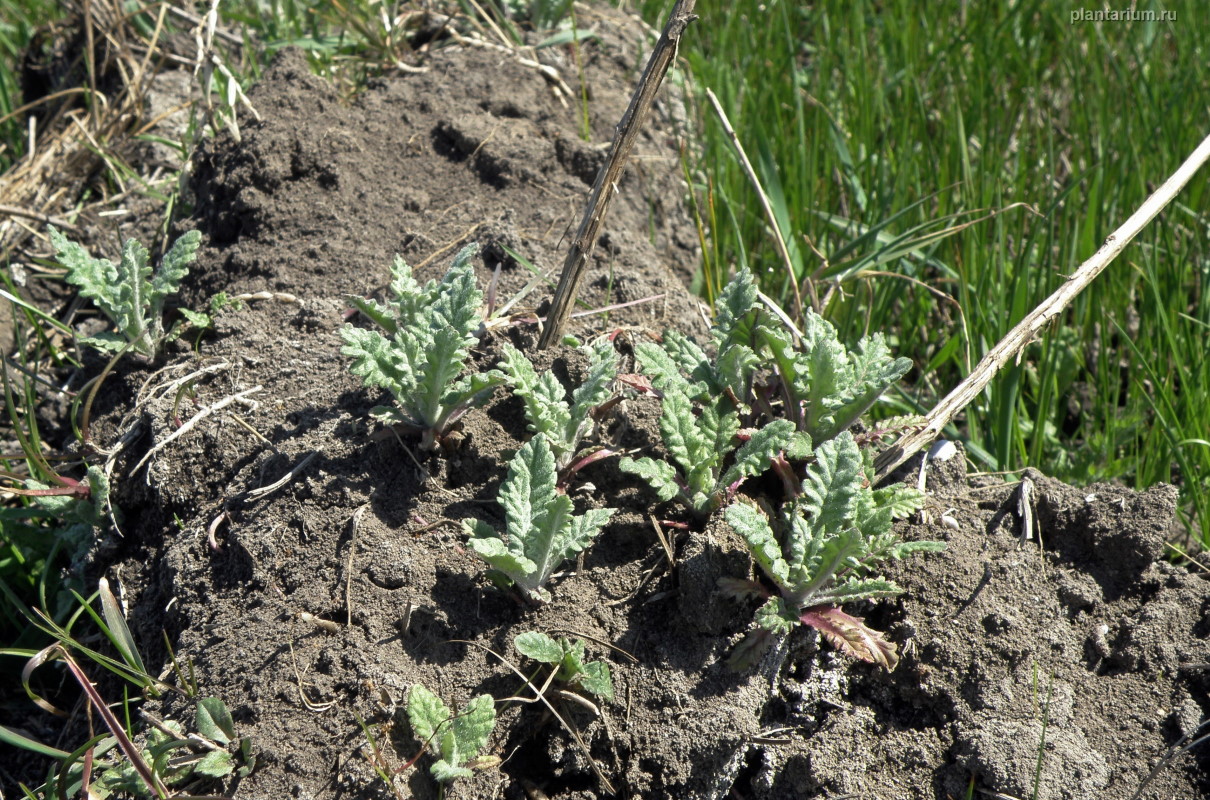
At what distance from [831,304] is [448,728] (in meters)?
1.43

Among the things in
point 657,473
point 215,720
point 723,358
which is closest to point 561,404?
point 657,473

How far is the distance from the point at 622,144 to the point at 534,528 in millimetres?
773

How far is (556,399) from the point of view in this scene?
1.85 meters

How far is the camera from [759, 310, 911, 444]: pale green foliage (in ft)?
6.05

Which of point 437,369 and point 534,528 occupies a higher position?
point 437,369

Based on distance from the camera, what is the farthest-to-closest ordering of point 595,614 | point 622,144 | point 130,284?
point 130,284 < point 622,144 < point 595,614

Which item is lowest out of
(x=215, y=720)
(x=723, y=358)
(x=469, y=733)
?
(x=215, y=720)

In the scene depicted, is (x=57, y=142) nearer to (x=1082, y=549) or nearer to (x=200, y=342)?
(x=200, y=342)

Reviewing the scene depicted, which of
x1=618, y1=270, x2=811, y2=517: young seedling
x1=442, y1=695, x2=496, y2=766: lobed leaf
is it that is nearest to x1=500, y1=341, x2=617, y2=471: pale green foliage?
x1=618, y1=270, x2=811, y2=517: young seedling

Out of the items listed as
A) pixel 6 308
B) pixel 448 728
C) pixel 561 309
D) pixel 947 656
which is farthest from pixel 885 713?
pixel 6 308

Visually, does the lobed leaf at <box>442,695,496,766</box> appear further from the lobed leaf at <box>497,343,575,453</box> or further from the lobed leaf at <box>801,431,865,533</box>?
the lobed leaf at <box>801,431,865,533</box>

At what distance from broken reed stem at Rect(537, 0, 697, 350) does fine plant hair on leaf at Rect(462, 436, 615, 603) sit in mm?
398

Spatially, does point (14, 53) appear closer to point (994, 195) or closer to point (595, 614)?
point (595, 614)

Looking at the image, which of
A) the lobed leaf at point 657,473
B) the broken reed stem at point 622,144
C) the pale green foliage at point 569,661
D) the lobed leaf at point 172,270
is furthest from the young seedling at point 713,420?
the lobed leaf at point 172,270
